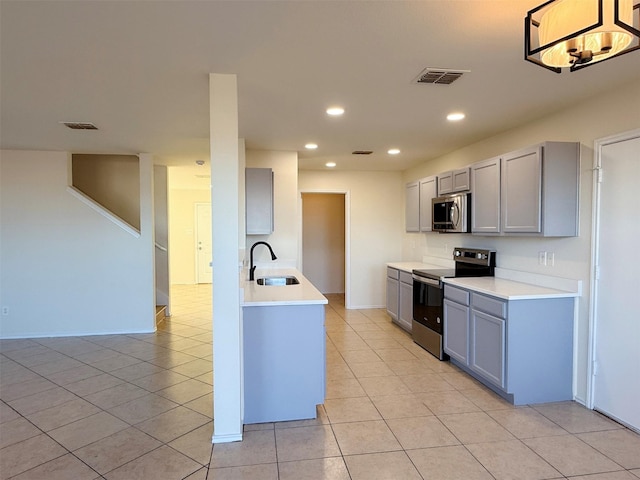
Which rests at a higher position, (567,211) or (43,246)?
(567,211)

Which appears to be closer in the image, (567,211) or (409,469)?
(409,469)

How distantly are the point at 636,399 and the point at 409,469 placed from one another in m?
1.73

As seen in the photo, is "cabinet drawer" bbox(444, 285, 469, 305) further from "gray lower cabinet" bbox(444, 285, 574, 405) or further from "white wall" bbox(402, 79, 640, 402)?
"white wall" bbox(402, 79, 640, 402)

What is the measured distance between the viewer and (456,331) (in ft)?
12.2

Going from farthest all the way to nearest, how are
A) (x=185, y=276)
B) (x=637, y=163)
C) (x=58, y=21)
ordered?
1. (x=185, y=276)
2. (x=637, y=163)
3. (x=58, y=21)

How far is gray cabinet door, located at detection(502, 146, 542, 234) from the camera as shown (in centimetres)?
306

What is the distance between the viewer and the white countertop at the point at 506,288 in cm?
300

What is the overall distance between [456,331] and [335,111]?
7.84 ft

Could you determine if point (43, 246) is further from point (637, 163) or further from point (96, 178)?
point (637, 163)

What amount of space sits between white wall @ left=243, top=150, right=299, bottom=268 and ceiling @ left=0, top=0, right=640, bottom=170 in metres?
0.75

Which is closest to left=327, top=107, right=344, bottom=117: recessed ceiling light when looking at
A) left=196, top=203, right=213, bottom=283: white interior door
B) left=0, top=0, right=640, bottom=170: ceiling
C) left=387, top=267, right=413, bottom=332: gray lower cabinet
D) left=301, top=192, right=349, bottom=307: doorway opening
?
left=0, top=0, right=640, bottom=170: ceiling

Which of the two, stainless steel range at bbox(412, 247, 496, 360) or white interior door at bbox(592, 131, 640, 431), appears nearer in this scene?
white interior door at bbox(592, 131, 640, 431)

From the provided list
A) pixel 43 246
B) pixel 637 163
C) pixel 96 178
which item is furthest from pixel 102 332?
pixel 637 163

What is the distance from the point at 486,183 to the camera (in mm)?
3732
